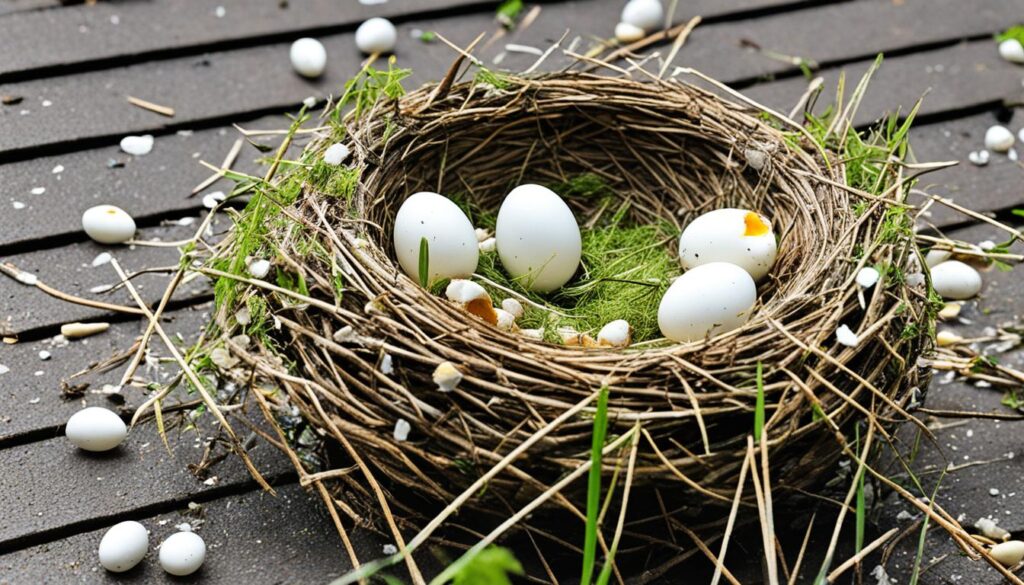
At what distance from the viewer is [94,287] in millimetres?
1663

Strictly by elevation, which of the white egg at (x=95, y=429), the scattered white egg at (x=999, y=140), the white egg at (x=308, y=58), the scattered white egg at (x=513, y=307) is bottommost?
the scattered white egg at (x=999, y=140)

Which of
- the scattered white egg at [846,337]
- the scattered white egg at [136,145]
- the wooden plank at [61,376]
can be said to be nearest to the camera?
the scattered white egg at [846,337]

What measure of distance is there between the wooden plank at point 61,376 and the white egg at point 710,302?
640 mm

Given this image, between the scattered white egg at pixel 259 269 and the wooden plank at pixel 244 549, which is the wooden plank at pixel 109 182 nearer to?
the scattered white egg at pixel 259 269

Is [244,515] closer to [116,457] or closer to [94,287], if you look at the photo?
[116,457]

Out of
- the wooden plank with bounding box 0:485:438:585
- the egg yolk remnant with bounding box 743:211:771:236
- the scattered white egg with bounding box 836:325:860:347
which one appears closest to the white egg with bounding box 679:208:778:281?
the egg yolk remnant with bounding box 743:211:771:236

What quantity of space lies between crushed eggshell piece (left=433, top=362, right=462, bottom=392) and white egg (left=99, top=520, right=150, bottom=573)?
1.26 ft

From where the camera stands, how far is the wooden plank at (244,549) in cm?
134

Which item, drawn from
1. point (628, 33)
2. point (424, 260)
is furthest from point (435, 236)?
point (628, 33)

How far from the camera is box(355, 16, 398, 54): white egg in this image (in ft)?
6.74

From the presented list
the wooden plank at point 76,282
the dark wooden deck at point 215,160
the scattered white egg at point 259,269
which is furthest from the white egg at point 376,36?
the scattered white egg at point 259,269

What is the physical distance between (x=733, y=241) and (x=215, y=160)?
81 centimetres

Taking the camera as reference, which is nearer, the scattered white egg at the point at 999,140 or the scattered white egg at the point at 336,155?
the scattered white egg at the point at 336,155

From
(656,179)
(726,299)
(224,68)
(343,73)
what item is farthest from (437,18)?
(726,299)
